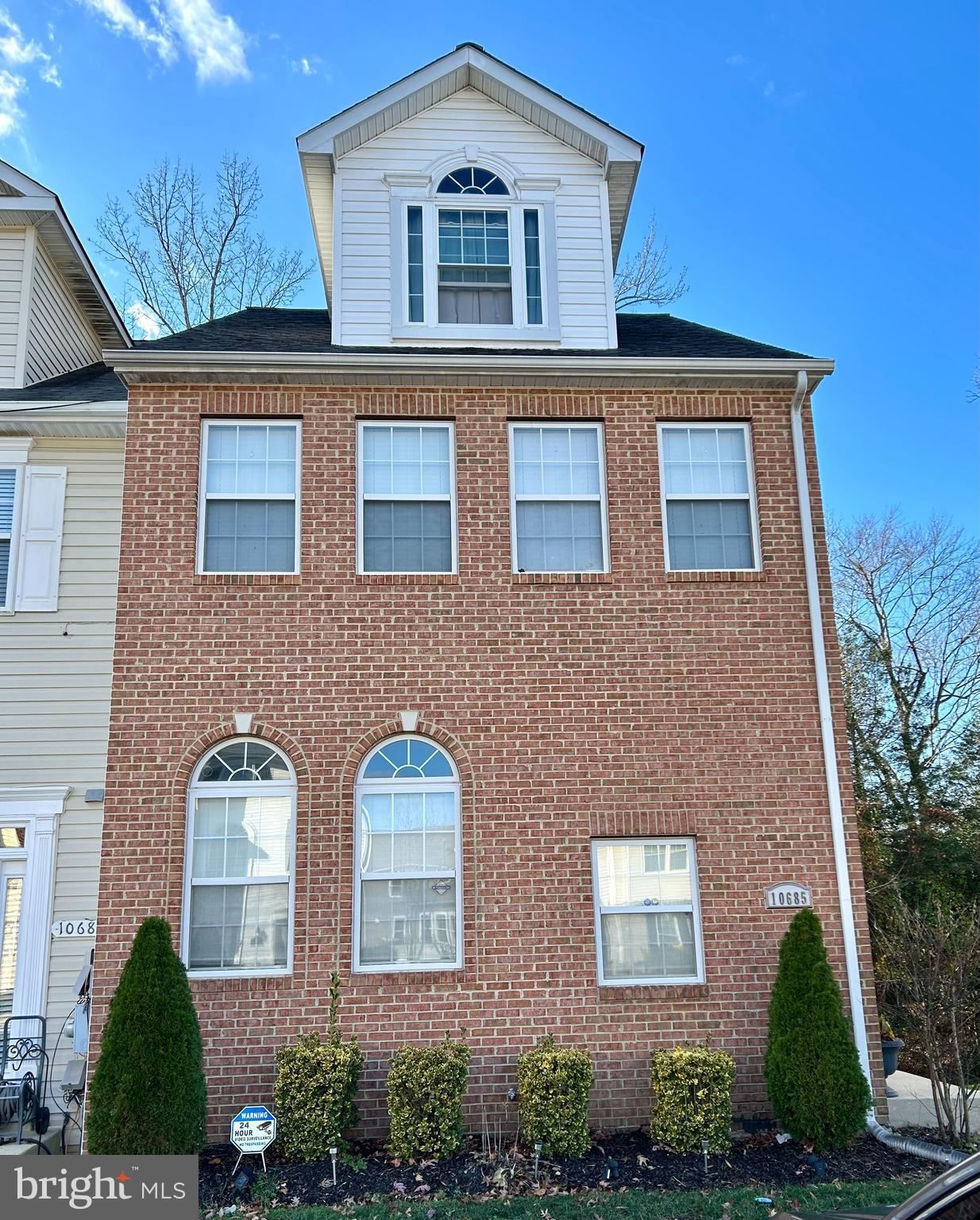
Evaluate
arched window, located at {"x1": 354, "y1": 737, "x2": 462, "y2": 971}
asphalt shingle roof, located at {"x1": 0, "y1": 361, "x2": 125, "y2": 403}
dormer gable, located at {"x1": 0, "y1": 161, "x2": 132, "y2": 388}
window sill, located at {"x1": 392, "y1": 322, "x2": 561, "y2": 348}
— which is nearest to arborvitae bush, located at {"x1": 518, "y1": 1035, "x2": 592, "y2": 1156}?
arched window, located at {"x1": 354, "y1": 737, "x2": 462, "y2": 971}

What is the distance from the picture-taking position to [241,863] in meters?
9.42

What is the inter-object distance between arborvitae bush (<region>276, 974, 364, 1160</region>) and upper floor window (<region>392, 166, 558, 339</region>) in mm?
6991

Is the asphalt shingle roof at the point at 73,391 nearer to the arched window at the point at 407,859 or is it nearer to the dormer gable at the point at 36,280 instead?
the dormer gable at the point at 36,280

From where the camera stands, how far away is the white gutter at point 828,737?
30.3 ft

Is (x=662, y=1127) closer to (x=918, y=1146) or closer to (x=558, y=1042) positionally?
(x=558, y=1042)

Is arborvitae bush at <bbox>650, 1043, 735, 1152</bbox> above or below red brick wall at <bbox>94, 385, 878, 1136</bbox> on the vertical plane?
below

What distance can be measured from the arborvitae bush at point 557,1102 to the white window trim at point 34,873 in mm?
5032

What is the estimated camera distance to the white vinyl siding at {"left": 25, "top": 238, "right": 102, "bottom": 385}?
513 inches

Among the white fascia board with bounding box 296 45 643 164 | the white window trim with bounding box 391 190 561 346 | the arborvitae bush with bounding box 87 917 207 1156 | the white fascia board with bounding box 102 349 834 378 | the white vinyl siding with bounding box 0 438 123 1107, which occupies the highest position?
the white fascia board with bounding box 296 45 643 164

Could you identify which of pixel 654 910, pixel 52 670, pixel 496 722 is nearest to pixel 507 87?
pixel 496 722

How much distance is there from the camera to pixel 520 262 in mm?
11414

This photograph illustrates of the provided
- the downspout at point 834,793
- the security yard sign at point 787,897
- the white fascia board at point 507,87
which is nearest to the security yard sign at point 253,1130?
the security yard sign at point 787,897

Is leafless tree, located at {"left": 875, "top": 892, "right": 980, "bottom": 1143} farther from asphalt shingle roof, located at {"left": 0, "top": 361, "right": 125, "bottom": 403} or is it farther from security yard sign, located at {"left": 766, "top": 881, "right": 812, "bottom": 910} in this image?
asphalt shingle roof, located at {"left": 0, "top": 361, "right": 125, "bottom": 403}

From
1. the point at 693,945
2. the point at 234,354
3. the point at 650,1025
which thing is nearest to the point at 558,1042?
the point at 650,1025
